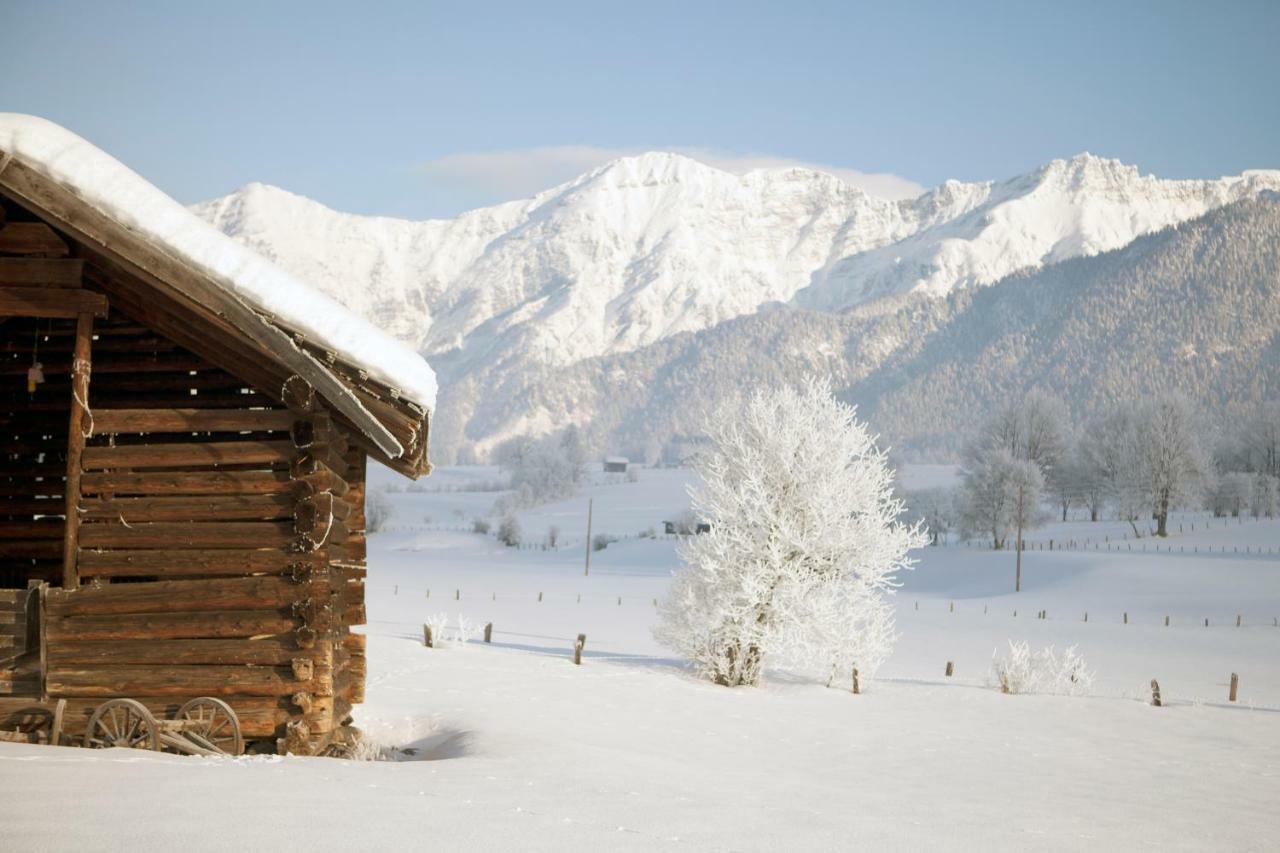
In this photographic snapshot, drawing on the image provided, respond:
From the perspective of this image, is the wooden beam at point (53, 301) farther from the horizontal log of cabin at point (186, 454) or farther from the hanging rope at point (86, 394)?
the horizontal log of cabin at point (186, 454)

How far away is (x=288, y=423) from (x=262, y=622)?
2.06 meters

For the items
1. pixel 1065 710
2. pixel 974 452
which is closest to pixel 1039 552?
pixel 974 452

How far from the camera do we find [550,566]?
279 ft

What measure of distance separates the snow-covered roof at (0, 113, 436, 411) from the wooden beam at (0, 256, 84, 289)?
2.81 ft

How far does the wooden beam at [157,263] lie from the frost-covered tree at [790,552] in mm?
16702

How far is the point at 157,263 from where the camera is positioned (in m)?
11.0

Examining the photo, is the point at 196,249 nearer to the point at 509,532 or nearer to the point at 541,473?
the point at 509,532

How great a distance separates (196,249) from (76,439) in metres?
2.33

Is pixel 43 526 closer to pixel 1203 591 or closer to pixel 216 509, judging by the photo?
pixel 216 509

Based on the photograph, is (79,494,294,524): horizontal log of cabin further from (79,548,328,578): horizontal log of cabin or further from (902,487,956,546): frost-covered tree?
(902,487,956,546): frost-covered tree

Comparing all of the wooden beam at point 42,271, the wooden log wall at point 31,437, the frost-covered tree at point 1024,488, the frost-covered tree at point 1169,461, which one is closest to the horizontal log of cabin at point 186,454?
the wooden log wall at point 31,437

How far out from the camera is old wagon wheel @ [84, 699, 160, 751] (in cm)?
1130

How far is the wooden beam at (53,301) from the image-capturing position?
11.3m

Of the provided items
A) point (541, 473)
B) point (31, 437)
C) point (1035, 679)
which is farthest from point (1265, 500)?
point (31, 437)
